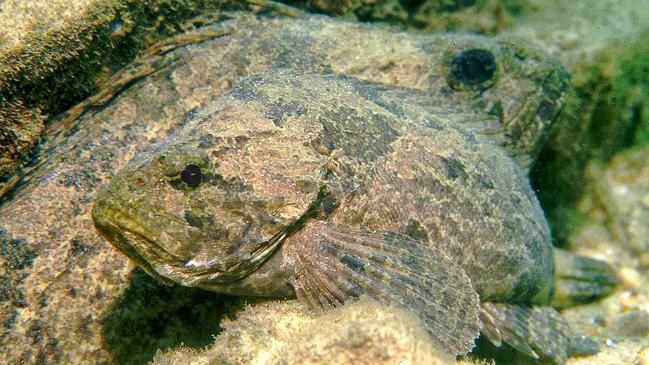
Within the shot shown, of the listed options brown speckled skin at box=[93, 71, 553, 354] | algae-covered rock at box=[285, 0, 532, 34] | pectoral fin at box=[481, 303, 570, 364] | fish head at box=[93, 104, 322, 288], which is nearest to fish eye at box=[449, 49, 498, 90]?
brown speckled skin at box=[93, 71, 553, 354]

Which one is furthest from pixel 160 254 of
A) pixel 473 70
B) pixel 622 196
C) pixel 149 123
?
pixel 622 196

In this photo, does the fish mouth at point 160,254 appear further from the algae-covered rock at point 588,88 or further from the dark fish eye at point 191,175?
the algae-covered rock at point 588,88

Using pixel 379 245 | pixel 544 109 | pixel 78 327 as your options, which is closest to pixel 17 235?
pixel 78 327

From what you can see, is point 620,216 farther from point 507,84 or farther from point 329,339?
point 329,339

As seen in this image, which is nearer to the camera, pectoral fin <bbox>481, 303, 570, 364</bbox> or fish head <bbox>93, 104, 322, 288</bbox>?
fish head <bbox>93, 104, 322, 288</bbox>

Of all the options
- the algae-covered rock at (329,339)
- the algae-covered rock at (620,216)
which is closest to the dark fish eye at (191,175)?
the algae-covered rock at (329,339)

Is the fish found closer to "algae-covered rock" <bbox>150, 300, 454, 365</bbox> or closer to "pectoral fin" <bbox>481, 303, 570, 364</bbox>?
"pectoral fin" <bbox>481, 303, 570, 364</bbox>
